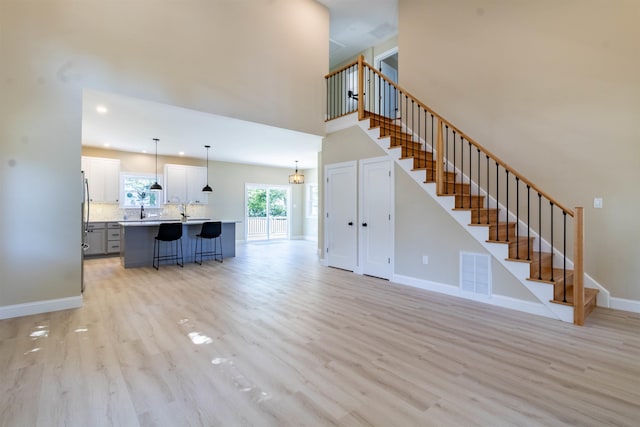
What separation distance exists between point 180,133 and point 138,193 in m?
3.35

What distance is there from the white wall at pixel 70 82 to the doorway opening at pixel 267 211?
5.85 m

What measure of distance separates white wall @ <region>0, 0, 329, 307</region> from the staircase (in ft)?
7.98

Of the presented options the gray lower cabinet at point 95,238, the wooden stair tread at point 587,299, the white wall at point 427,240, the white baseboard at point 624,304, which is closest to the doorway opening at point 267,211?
the gray lower cabinet at point 95,238

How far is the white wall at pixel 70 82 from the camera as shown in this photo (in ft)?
11.1

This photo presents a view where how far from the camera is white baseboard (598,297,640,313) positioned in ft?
12.0

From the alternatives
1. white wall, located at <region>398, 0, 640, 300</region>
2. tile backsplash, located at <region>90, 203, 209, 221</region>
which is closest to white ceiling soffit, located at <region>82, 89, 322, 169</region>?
tile backsplash, located at <region>90, 203, 209, 221</region>

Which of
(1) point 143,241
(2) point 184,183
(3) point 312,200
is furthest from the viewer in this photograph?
(3) point 312,200

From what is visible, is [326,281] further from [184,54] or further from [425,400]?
[184,54]

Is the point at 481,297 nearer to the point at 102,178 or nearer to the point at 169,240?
the point at 169,240

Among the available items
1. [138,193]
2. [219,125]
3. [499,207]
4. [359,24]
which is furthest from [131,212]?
[499,207]

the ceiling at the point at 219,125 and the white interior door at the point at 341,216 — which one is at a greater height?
the ceiling at the point at 219,125

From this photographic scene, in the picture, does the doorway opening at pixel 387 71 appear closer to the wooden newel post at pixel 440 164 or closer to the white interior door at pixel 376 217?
the white interior door at pixel 376 217

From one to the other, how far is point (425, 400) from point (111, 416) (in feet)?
6.19

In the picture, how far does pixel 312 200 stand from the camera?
454 inches
